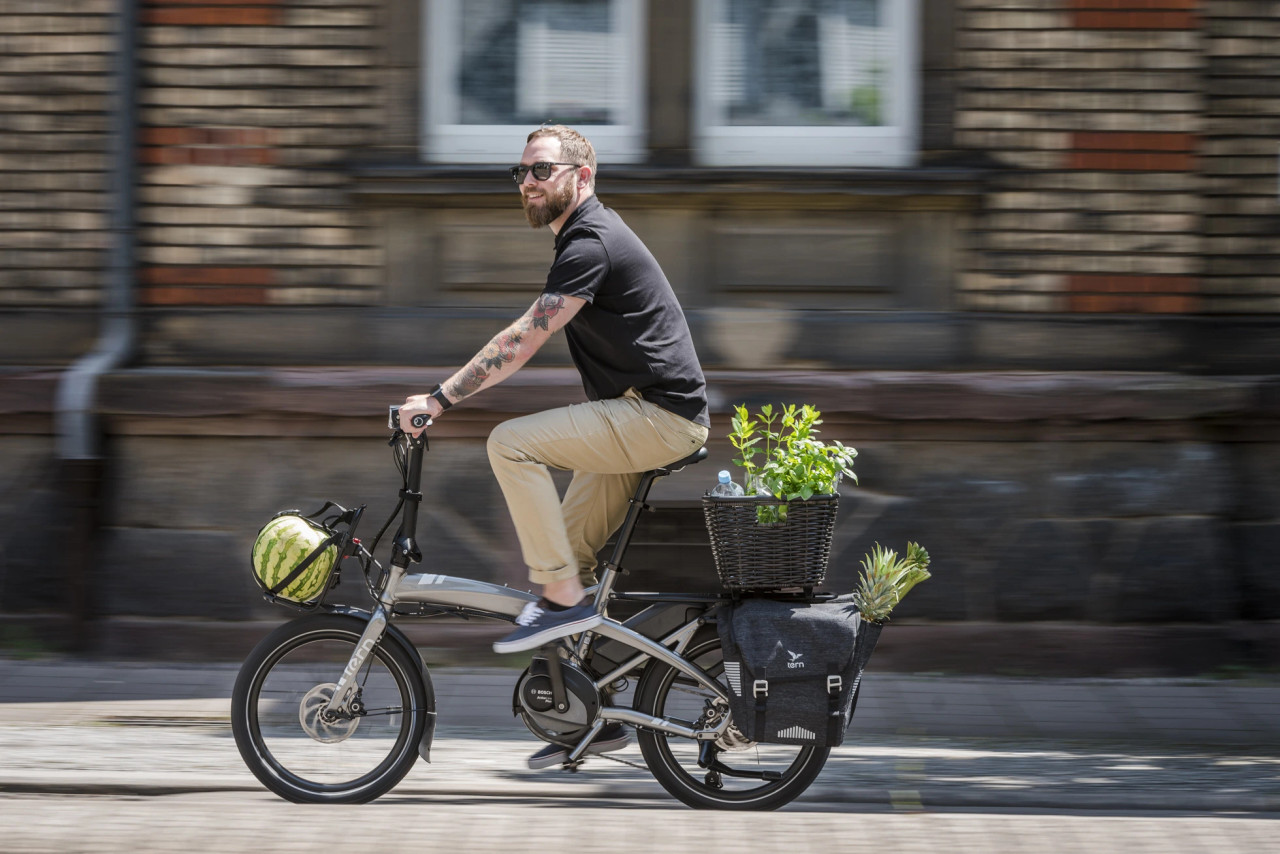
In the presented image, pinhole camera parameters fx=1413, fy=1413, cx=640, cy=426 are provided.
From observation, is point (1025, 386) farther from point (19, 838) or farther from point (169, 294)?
point (19, 838)

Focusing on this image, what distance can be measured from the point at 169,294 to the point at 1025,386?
13.8 feet

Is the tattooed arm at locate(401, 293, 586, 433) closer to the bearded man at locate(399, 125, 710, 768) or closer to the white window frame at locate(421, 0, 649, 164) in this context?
the bearded man at locate(399, 125, 710, 768)

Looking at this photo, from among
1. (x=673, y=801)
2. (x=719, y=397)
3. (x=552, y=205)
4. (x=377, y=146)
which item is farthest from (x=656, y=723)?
(x=377, y=146)

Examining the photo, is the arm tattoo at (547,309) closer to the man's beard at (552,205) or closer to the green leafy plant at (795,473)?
the man's beard at (552,205)

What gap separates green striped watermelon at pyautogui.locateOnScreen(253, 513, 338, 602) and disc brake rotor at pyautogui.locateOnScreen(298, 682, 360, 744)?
31 cm

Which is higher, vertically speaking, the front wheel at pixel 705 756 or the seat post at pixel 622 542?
the seat post at pixel 622 542

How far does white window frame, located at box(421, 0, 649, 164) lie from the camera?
23.4 feet

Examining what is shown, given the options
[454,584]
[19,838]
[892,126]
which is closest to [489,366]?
[454,584]

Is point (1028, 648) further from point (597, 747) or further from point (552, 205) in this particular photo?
point (552, 205)

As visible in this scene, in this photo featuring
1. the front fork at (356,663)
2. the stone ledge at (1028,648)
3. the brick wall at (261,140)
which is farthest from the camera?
the brick wall at (261,140)

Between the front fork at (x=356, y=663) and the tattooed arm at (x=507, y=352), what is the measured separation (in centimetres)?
64

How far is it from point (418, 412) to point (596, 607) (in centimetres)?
83

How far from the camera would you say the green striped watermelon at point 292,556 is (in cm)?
424

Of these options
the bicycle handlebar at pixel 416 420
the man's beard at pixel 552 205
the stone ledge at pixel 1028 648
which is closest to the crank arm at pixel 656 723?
the bicycle handlebar at pixel 416 420
